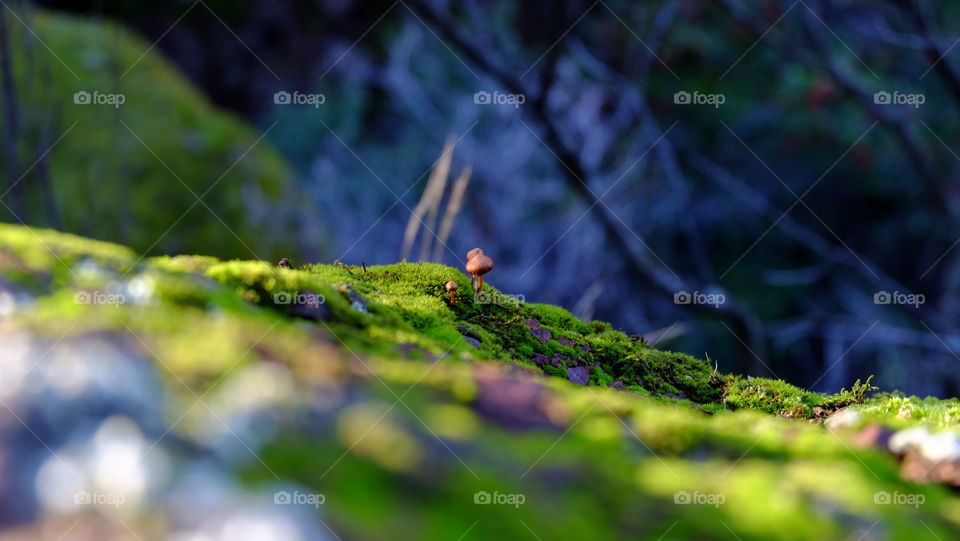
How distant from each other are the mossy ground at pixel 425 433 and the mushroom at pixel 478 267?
2.86 feet

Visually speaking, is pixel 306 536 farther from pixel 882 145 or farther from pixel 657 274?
pixel 882 145

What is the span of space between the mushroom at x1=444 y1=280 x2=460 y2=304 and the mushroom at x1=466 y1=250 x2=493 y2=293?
0.47 ft

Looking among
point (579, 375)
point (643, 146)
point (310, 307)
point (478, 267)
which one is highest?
point (643, 146)

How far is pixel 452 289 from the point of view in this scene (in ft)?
10.6

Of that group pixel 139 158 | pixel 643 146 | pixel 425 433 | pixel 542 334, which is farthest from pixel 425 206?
pixel 643 146

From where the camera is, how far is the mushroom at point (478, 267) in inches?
132

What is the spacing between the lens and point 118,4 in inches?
Result: 423

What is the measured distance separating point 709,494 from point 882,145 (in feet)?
34.3

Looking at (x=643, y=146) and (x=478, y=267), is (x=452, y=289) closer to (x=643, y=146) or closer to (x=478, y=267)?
(x=478, y=267)

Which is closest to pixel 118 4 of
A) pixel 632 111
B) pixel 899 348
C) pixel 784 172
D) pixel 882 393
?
pixel 632 111

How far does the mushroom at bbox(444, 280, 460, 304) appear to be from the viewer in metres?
3.19

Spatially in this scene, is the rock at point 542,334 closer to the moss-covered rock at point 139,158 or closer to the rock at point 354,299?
the rock at point 354,299

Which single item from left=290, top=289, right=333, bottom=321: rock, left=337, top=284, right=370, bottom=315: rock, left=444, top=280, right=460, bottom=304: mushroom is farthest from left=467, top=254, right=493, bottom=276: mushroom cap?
left=290, top=289, right=333, bottom=321: rock

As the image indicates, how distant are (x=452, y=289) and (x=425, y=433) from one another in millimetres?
1674
